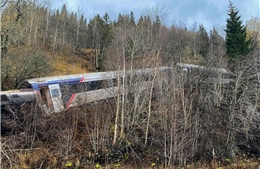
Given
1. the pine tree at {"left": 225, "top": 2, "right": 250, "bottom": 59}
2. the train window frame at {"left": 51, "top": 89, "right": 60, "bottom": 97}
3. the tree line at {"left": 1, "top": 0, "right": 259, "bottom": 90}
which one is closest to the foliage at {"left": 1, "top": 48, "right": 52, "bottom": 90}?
the tree line at {"left": 1, "top": 0, "right": 259, "bottom": 90}

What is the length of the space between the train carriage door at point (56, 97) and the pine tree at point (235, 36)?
2265cm

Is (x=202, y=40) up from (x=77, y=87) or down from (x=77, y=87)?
up

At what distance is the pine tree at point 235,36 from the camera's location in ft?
101

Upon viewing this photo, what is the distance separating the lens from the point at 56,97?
1563cm

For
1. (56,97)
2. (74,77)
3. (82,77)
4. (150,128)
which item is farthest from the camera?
(82,77)

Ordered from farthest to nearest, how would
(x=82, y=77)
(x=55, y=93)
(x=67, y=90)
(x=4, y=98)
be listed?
(x=82, y=77), (x=67, y=90), (x=55, y=93), (x=4, y=98)

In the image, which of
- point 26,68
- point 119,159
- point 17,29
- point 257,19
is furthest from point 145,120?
point 257,19

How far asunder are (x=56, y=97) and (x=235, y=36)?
26210 mm

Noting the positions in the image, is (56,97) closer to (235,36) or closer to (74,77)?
(74,77)

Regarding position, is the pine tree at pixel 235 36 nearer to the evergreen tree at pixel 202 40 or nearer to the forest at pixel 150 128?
the evergreen tree at pixel 202 40

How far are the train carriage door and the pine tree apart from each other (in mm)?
22655

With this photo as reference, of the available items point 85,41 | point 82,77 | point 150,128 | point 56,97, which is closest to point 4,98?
point 56,97

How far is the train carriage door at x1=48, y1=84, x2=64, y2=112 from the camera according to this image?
14.6m

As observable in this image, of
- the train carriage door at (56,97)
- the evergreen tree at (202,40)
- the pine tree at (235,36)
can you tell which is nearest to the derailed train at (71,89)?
the train carriage door at (56,97)
